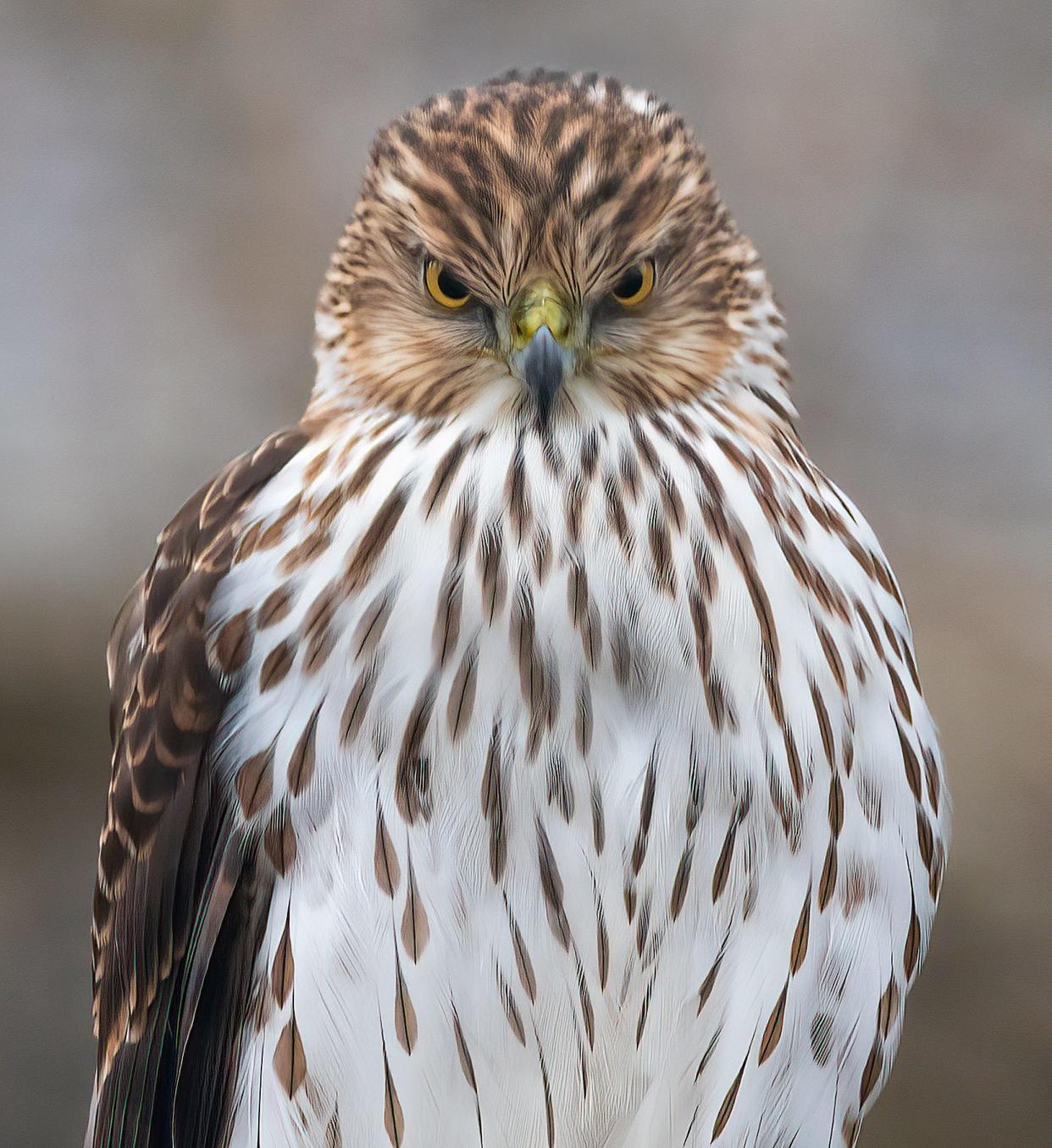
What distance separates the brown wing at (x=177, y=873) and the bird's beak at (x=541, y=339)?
0.33m

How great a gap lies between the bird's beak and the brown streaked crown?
13mm

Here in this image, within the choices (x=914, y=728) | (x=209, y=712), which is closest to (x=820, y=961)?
(x=914, y=728)

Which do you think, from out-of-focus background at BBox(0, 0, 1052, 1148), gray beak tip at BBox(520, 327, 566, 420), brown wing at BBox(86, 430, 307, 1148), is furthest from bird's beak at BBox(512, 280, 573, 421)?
out-of-focus background at BBox(0, 0, 1052, 1148)

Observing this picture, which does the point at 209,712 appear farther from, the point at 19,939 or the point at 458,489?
the point at 19,939

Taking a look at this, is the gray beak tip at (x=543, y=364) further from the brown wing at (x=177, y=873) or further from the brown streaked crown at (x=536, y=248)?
the brown wing at (x=177, y=873)

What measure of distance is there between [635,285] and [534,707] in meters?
0.42

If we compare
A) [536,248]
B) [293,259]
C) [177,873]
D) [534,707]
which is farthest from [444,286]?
[293,259]

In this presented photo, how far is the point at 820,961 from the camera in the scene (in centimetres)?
139

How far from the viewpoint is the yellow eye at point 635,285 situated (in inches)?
50.1

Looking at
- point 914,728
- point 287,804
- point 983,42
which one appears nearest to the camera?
point 287,804

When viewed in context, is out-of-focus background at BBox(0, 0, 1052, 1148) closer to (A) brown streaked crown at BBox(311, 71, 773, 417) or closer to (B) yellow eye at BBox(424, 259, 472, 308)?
(A) brown streaked crown at BBox(311, 71, 773, 417)

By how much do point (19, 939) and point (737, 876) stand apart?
89.8 inches

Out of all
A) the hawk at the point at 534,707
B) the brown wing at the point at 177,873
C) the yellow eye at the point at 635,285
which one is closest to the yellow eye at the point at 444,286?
the hawk at the point at 534,707

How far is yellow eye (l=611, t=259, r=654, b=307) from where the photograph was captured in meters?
1.27
